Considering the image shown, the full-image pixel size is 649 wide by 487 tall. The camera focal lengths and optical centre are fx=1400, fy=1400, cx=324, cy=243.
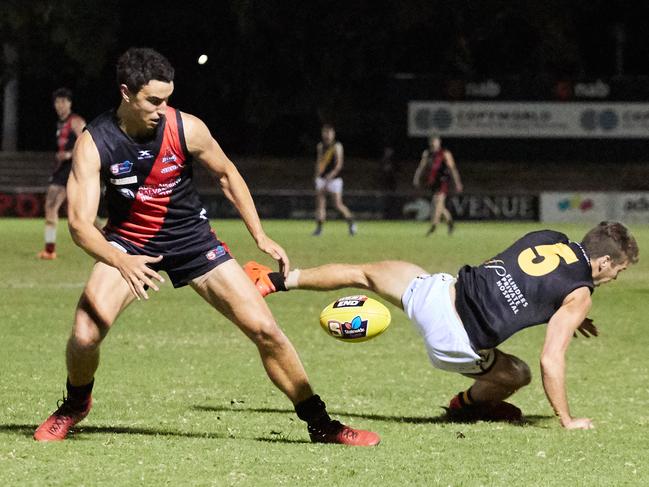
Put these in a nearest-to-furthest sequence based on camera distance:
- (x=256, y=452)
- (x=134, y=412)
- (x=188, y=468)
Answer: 1. (x=188, y=468)
2. (x=256, y=452)
3. (x=134, y=412)

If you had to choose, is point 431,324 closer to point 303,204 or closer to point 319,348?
point 319,348

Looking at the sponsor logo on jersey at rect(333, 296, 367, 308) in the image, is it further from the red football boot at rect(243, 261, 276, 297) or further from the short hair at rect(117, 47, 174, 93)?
the short hair at rect(117, 47, 174, 93)

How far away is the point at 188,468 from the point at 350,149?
39.1 m

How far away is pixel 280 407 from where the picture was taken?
29.4ft

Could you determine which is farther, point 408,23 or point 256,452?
point 408,23

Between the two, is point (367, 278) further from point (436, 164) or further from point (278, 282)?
point (436, 164)

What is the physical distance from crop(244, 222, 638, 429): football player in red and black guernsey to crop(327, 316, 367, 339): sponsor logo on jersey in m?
0.31

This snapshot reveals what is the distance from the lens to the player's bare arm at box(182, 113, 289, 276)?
7.36 m

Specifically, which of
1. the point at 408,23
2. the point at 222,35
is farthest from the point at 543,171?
the point at 222,35

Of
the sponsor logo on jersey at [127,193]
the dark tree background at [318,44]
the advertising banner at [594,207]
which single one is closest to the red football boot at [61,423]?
the sponsor logo on jersey at [127,193]

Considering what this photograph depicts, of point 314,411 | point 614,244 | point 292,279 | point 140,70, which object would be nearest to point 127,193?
point 140,70

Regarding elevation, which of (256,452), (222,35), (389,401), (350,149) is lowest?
(350,149)

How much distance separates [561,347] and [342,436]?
4.39 ft

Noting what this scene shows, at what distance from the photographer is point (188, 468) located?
6.68 metres
